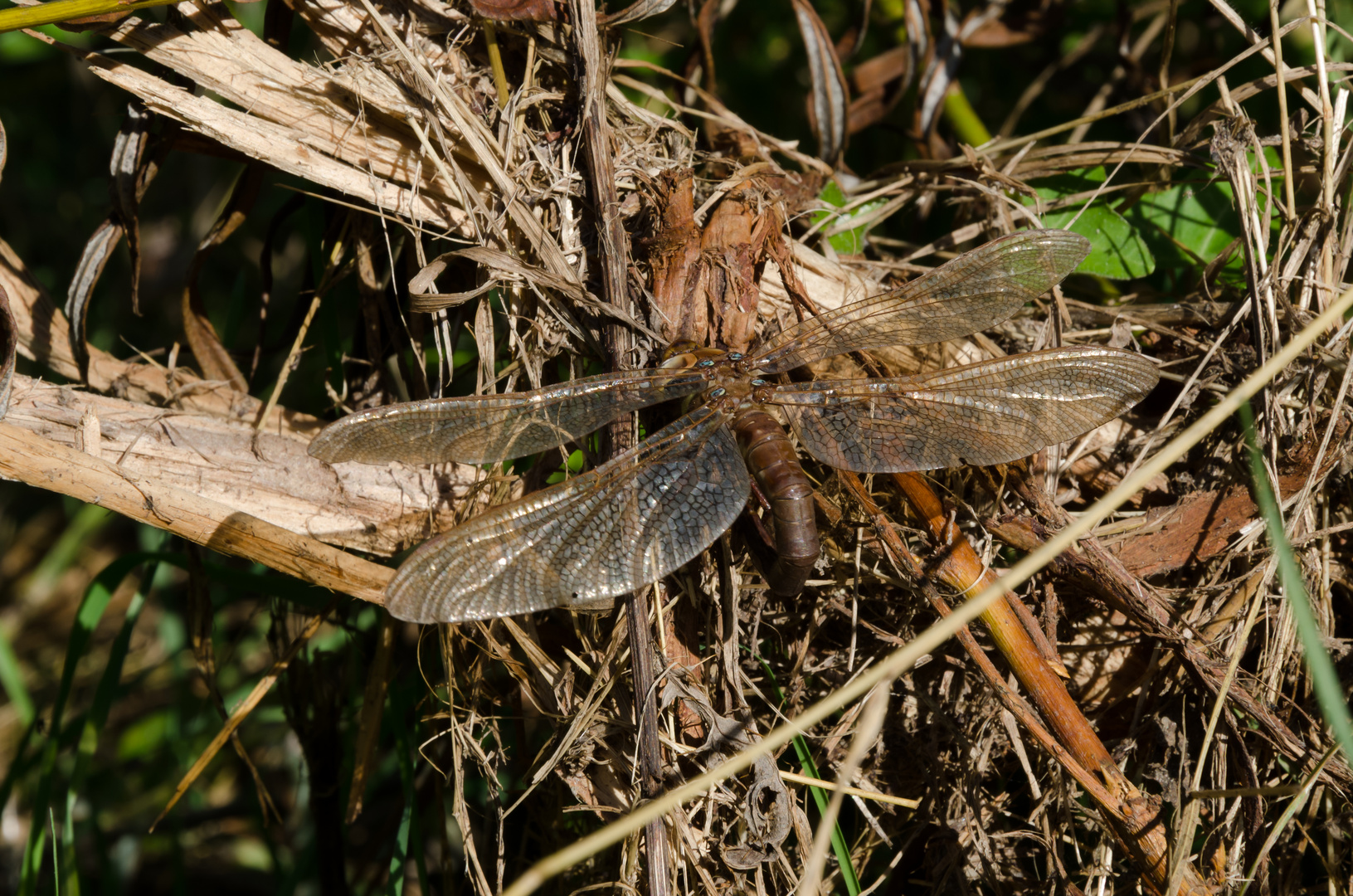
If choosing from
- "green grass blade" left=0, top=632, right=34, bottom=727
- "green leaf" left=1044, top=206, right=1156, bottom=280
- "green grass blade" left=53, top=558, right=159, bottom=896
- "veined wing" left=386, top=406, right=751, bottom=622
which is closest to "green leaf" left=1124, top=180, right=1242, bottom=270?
Result: "green leaf" left=1044, top=206, right=1156, bottom=280

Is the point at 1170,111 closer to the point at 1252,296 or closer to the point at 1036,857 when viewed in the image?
the point at 1252,296

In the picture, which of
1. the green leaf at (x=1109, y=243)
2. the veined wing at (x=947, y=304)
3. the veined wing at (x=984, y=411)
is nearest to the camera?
the veined wing at (x=984, y=411)

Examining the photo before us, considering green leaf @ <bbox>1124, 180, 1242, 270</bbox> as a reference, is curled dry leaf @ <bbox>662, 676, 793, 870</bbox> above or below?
below

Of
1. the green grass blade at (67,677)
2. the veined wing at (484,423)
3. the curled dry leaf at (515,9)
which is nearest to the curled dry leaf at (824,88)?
the curled dry leaf at (515,9)

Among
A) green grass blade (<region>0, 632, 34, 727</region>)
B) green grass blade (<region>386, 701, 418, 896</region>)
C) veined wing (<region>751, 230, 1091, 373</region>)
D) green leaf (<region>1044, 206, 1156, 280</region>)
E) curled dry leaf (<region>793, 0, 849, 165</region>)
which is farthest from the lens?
green grass blade (<region>0, 632, 34, 727</region>)

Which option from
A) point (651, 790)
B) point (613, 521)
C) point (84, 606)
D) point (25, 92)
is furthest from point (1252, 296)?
point (25, 92)

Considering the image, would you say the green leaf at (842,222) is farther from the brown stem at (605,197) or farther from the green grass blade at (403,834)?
the green grass blade at (403,834)

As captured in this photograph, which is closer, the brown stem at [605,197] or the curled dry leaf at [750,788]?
the curled dry leaf at [750,788]

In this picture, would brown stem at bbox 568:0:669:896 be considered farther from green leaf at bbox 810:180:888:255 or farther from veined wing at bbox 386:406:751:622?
green leaf at bbox 810:180:888:255
